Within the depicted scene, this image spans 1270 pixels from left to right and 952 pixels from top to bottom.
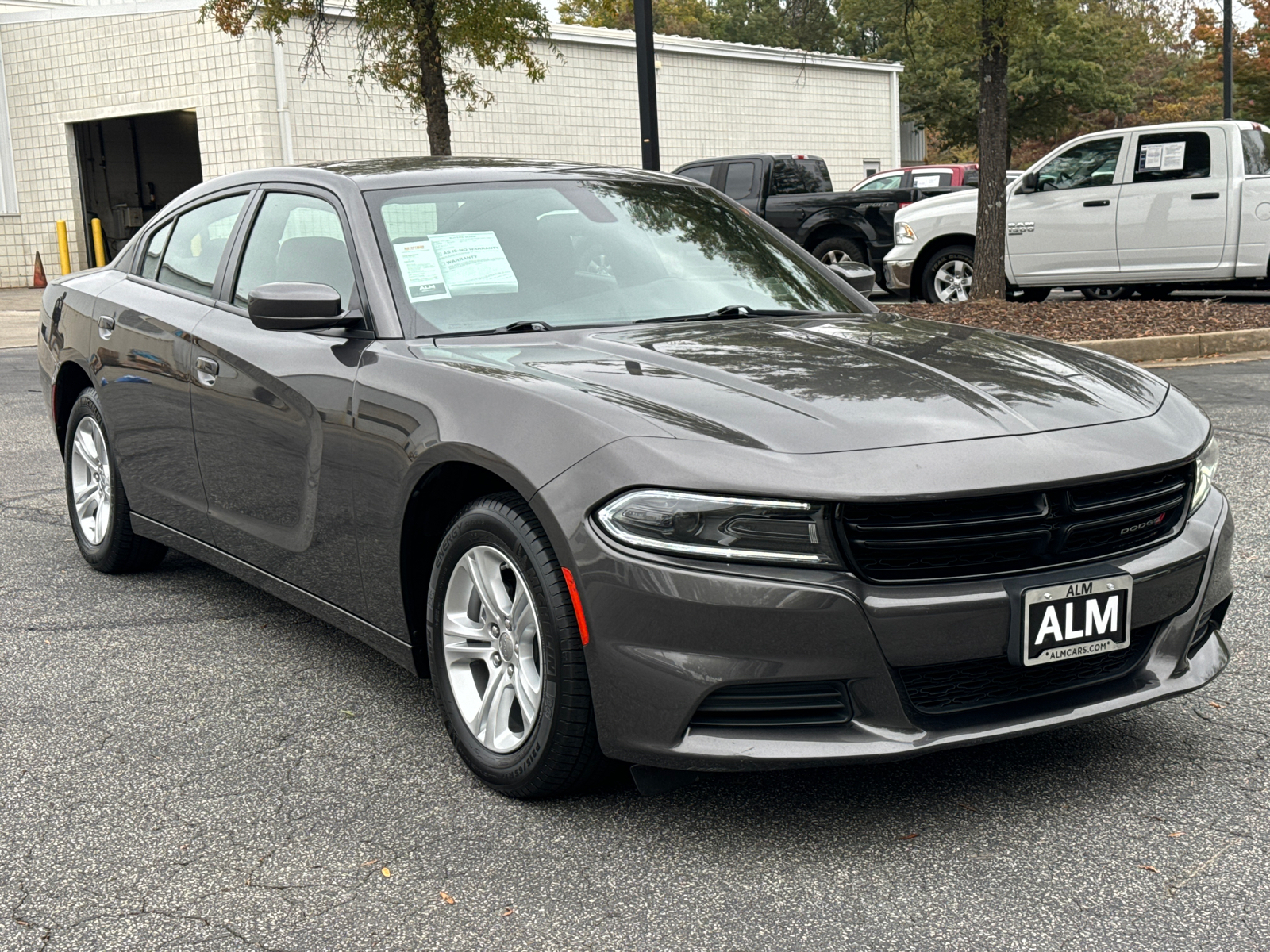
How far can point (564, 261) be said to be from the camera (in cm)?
406

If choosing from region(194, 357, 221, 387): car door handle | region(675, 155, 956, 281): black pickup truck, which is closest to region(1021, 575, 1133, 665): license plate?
region(194, 357, 221, 387): car door handle

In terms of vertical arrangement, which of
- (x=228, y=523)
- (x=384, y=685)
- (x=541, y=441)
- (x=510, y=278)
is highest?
(x=510, y=278)

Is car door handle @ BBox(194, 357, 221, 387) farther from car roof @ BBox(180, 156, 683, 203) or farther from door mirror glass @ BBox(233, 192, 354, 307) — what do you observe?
car roof @ BBox(180, 156, 683, 203)

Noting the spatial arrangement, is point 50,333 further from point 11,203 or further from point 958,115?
point 958,115

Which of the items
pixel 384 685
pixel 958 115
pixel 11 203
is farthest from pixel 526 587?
pixel 958 115

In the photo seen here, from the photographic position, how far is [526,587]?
306 cm

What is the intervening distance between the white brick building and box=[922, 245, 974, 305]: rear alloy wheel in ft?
18.4

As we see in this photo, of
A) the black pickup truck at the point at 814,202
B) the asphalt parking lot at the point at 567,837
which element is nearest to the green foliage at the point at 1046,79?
the black pickup truck at the point at 814,202

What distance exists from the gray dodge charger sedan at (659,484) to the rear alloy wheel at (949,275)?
34.7 feet

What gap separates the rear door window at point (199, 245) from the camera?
4.74m

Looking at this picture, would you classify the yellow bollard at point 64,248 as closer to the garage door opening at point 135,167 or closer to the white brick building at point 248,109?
the white brick building at point 248,109

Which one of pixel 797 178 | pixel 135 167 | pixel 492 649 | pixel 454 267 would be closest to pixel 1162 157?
pixel 797 178

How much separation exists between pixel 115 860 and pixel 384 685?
123cm

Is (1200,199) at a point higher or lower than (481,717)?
higher
